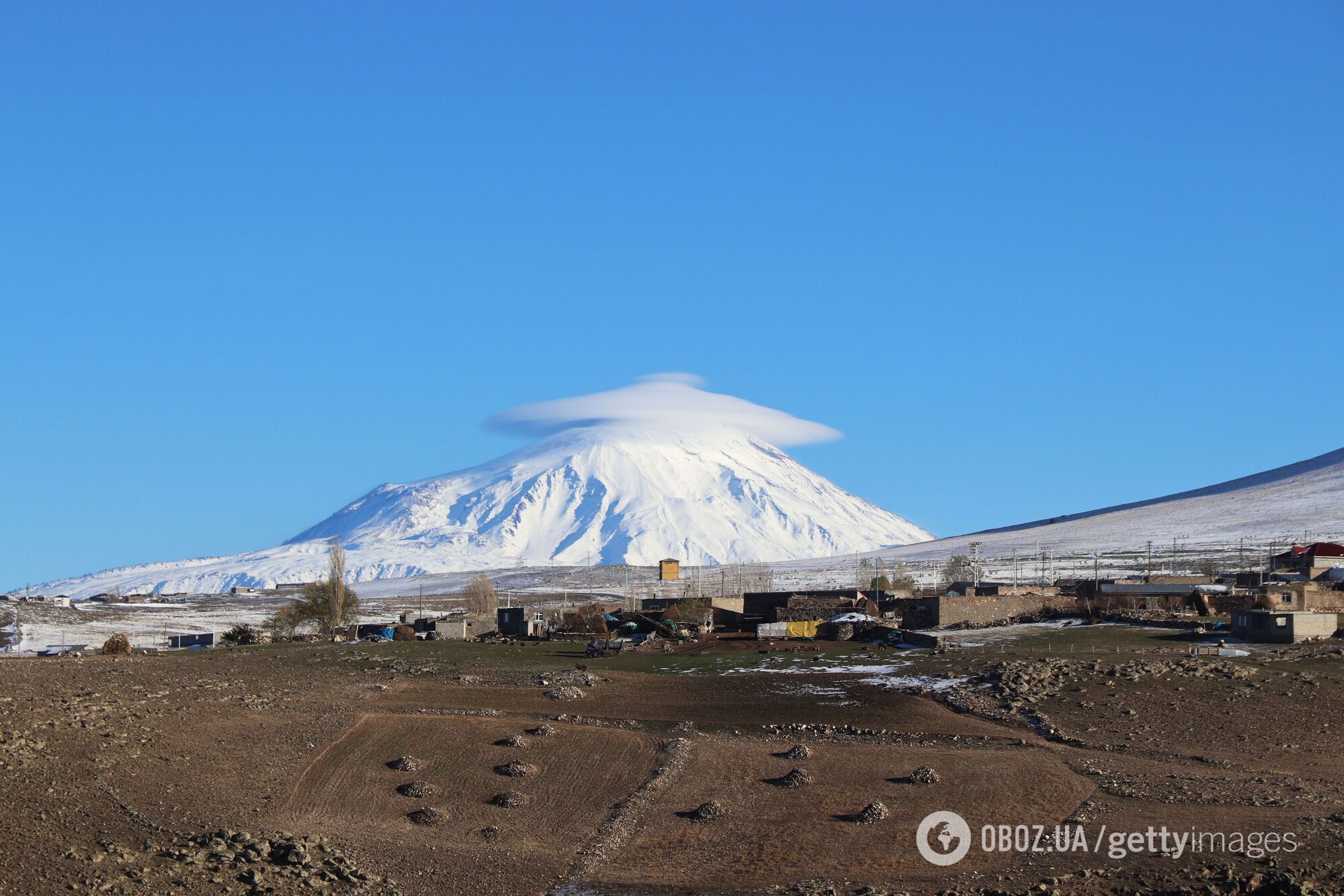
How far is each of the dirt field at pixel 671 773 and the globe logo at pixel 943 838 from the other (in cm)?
31

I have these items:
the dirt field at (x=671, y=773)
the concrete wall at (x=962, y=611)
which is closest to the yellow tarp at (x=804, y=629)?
the concrete wall at (x=962, y=611)

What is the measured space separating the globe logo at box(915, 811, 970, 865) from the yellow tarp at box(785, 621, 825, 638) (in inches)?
1368

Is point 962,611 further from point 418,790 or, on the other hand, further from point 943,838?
point 418,790

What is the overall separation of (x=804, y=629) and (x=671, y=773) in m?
31.7

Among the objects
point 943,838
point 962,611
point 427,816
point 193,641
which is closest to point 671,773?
point 427,816

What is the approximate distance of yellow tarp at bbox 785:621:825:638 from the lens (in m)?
67.7

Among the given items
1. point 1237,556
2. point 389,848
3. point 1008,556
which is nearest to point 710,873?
point 389,848

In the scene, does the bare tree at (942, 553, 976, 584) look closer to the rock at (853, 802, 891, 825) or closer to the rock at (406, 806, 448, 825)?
the rock at (853, 802, 891, 825)

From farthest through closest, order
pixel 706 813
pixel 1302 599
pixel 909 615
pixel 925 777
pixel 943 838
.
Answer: pixel 909 615 → pixel 1302 599 → pixel 925 777 → pixel 706 813 → pixel 943 838

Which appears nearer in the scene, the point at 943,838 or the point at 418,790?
the point at 943,838

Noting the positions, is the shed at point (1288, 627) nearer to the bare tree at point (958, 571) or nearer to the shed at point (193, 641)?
the shed at point (193, 641)

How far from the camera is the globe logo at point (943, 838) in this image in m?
30.1

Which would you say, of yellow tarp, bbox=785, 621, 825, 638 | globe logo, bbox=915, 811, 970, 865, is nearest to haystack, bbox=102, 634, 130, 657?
yellow tarp, bbox=785, 621, 825, 638

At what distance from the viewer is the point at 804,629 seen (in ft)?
224
